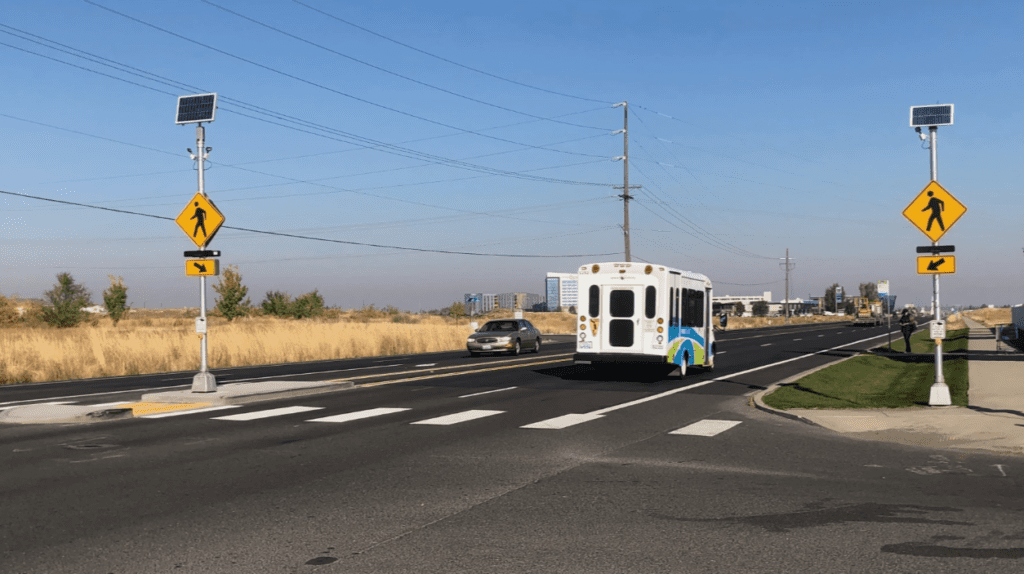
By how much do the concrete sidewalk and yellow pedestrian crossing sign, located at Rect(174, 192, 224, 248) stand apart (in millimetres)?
11702

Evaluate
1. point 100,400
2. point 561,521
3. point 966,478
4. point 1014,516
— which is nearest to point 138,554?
point 561,521

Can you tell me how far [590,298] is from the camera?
2300 cm

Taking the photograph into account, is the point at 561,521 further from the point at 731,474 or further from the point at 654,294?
the point at 654,294

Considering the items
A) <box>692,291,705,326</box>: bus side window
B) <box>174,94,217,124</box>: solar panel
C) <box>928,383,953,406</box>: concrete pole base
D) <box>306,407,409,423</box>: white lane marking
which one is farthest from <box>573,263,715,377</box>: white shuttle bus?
<box>174,94,217,124</box>: solar panel

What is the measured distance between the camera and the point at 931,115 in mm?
16031

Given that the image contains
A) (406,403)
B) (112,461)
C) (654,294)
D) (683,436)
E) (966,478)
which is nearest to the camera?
(966,478)

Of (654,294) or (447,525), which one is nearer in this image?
(447,525)

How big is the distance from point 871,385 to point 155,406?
635 inches

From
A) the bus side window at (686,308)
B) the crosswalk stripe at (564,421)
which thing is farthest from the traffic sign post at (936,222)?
the bus side window at (686,308)

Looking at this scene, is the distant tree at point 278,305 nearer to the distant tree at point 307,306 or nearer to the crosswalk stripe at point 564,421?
the distant tree at point 307,306

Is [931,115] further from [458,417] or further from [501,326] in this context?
[501,326]

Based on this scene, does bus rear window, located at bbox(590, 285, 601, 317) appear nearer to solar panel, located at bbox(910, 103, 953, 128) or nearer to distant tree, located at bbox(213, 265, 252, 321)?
solar panel, located at bbox(910, 103, 953, 128)

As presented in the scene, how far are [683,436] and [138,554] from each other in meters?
8.01

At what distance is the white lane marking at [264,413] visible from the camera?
14.7 metres
